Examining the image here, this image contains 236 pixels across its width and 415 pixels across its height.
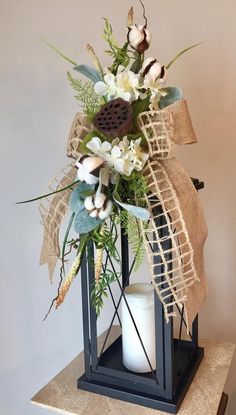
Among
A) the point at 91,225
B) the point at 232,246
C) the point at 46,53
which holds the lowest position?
the point at 232,246

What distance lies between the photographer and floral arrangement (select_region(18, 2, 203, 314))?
2.21 feet

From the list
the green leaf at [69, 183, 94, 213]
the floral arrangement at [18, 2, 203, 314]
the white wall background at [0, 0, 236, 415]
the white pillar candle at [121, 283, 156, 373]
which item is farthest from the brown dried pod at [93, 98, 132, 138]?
the white wall background at [0, 0, 236, 415]

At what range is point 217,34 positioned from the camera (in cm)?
104

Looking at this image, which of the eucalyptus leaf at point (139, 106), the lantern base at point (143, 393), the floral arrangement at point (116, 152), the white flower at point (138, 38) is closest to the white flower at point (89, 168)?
the floral arrangement at point (116, 152)

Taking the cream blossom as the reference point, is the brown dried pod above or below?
above

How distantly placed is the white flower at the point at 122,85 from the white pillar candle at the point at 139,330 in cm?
40

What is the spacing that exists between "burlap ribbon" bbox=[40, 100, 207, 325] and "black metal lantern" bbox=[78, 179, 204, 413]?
35mm

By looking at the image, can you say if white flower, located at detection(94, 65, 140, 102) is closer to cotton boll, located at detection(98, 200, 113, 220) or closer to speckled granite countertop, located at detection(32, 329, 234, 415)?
cotton boll, located at detection(98, 200, 113, 220)

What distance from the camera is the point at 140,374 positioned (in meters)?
0.83

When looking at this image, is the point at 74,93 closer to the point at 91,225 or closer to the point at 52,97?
the point at 52,97

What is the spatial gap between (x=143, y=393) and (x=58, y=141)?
0.72m

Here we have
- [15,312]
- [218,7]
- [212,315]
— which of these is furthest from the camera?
[15,312]

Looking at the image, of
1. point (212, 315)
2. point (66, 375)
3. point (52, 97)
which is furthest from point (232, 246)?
point (52, 97)

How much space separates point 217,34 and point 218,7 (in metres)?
0.07
